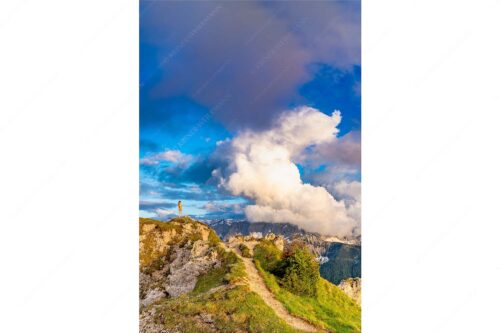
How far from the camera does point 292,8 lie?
428 inches

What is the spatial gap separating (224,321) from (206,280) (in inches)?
63.1

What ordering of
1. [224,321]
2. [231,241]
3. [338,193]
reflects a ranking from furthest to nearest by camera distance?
1. [231,241]
2. [338,193]
3. [224,321]

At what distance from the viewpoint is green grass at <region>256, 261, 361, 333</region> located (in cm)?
1045

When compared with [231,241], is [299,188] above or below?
above

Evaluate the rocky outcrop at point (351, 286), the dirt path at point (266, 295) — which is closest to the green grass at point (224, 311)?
the dirt path at point (266, 295)

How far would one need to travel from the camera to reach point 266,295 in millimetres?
10758

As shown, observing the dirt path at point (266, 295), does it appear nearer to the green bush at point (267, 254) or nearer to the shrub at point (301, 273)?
the green bush at point (267, 254)

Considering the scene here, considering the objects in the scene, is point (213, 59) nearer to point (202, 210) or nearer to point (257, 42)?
point (257, 42)

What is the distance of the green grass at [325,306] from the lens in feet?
34.3

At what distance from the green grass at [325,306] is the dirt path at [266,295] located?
11 cm

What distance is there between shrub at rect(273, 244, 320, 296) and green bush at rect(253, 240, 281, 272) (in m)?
A: 0.31

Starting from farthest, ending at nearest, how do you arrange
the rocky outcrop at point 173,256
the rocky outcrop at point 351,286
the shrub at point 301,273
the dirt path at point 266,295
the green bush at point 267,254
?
the rocky outcrop at point 173,256
the green bush at point 267,254
the rocky outcrop at point 351,286
the shrub at point 301,273
the dirt path at point 266,295

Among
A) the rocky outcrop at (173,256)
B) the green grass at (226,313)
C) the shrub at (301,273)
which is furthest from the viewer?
the rocky outcrop at (173,256)
